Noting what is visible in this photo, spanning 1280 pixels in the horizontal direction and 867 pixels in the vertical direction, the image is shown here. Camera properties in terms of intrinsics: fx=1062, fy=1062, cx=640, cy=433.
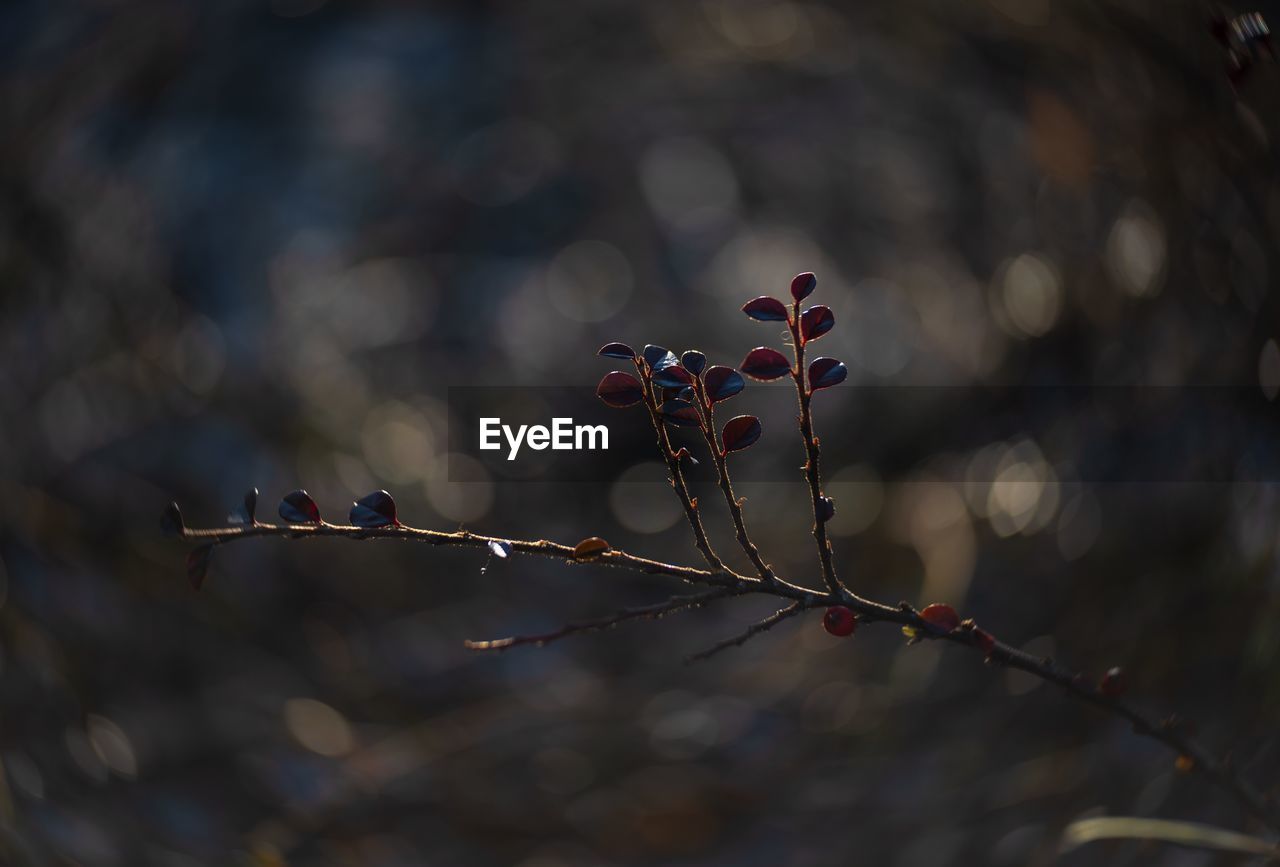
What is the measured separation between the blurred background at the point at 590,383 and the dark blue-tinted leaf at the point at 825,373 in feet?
0.78

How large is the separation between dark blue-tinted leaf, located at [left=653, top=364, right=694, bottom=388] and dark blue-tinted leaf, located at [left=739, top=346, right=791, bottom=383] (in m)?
0.01

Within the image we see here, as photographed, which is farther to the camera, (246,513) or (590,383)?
(590,383)

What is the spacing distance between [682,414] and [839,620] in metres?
0.07

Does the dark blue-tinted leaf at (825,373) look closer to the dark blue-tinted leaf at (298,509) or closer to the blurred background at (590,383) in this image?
the dark blue-tinted leaf at (298,509)

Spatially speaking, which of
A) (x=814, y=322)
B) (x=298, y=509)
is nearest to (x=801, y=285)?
(x=814, y=322)

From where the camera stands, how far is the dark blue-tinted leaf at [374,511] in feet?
0.78

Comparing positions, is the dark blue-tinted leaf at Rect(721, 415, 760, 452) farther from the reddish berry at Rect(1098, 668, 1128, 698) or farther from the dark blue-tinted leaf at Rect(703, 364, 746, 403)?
the reddish berry at Rect(1098, 668, 1128, 698)

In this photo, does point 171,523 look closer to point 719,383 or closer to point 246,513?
point 246,513

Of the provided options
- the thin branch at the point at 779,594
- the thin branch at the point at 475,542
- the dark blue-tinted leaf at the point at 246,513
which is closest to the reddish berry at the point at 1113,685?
the thin branch at the point at 779,594

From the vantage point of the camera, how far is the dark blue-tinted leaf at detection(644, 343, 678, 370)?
228 mm

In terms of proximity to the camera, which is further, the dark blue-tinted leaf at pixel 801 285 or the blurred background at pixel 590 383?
the blurred background at pixel 590 383

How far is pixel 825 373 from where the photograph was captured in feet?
0.76

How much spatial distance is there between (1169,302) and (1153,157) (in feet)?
0.29

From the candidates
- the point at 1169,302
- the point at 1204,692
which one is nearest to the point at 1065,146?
the point at 1169,302
